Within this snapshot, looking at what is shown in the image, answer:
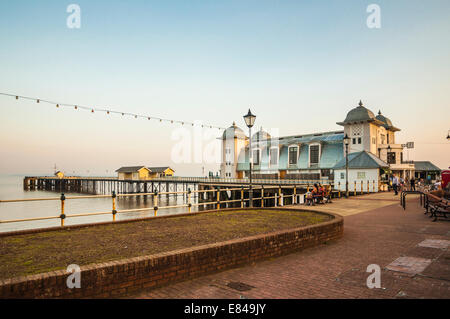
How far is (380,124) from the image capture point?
4316 centimetres

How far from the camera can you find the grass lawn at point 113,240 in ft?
16.0

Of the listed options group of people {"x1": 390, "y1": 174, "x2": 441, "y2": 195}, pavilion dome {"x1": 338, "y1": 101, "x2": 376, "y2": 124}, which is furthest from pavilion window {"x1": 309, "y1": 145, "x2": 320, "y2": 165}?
group of people {"x1": 390, "y1": 174, "x2": 441, "y2": 195}

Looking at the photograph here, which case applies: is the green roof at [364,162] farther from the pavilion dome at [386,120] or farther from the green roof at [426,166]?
the green roof at [426,166]

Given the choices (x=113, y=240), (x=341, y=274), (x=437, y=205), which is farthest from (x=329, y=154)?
(x=113, y=240)

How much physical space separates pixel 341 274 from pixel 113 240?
5.02 m

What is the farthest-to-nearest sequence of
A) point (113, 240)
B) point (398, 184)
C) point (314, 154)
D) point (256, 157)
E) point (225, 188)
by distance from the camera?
1. point (256, 157)
2. point (225, 188)
3. point (314, 154)
4. point (398, 184)
5. point (113, 240)

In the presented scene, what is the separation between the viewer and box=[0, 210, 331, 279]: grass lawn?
4887 mm

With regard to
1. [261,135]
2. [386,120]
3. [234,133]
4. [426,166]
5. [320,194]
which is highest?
[386,120]

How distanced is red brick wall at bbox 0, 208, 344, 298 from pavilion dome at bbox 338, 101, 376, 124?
128ft

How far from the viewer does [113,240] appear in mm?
6566

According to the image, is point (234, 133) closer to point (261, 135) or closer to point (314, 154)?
point (261, 135)

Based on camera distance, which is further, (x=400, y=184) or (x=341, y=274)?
(x=400, y=184)
